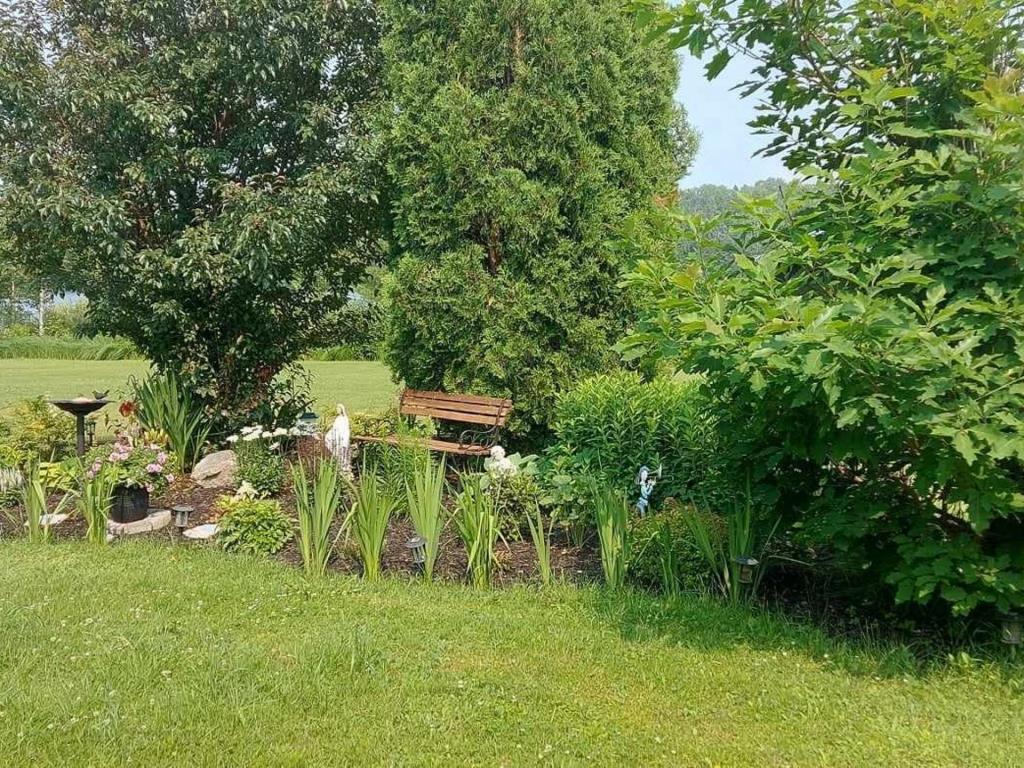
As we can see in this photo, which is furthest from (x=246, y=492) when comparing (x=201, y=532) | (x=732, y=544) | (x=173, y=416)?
(x=732, y=544)

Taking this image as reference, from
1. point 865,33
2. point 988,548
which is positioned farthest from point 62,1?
point 988,548

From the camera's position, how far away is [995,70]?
2977 millimetres

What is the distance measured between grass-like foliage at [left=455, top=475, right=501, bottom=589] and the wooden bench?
4.43 feet

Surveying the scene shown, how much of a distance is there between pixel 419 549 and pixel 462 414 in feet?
6.22

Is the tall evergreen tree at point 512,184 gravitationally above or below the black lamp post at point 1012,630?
above

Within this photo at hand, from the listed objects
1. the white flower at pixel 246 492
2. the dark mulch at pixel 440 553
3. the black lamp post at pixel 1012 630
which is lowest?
the dark mulch at pixel 440 553

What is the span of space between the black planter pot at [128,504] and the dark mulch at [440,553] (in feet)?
0.72

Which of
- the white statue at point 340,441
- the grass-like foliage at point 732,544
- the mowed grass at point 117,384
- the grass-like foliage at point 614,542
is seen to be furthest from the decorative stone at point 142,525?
the mowed grass at point 117,384

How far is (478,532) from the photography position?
3867 mm

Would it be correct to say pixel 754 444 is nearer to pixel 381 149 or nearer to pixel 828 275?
pixel 828 275

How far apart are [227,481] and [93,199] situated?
239 cm

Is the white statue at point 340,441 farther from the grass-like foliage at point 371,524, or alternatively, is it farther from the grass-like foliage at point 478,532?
the grass-like foliage at point 478,532

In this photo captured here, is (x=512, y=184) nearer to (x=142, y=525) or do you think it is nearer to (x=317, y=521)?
(x=317, y=521)

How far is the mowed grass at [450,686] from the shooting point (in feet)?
7.79
